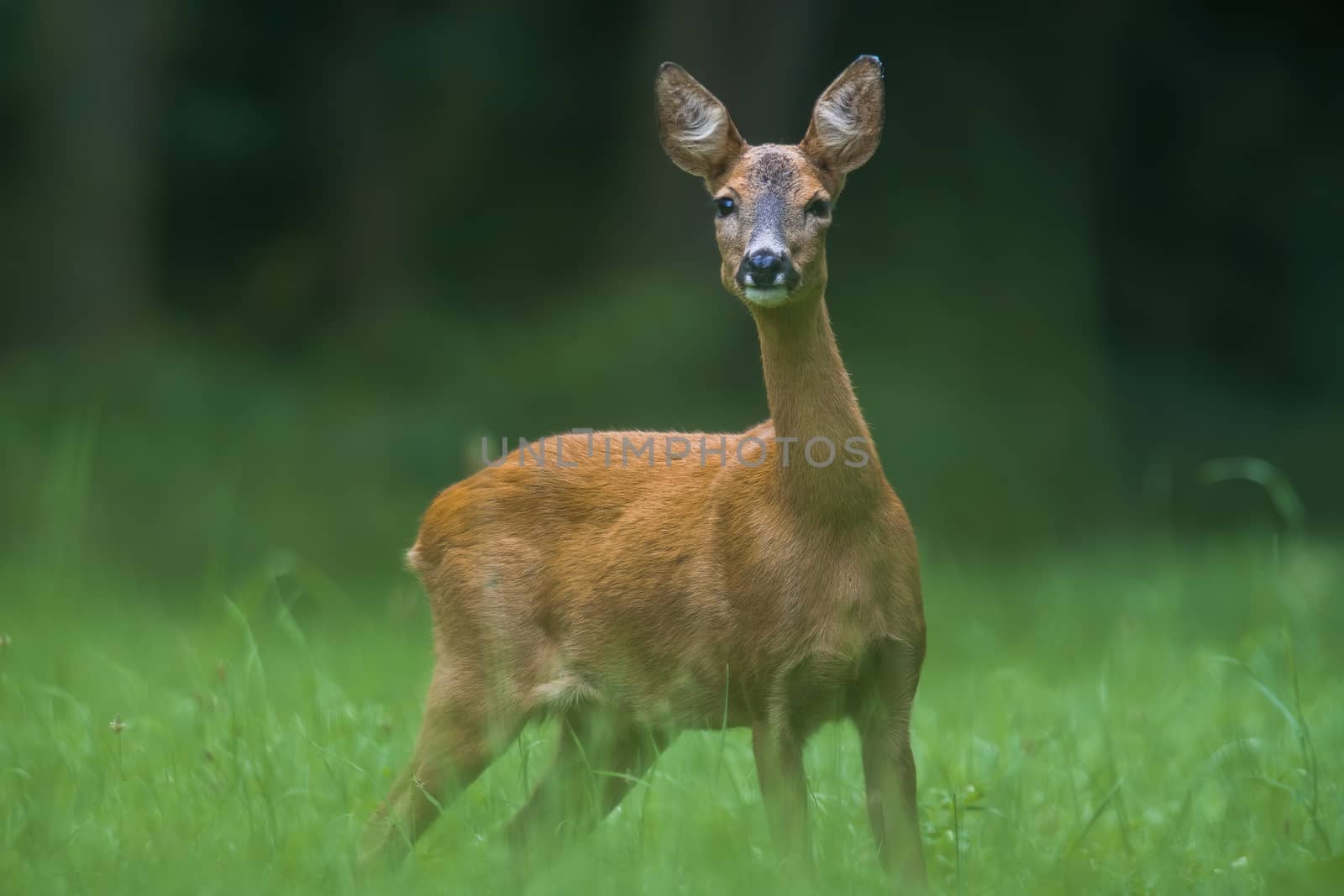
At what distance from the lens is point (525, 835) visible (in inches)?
177

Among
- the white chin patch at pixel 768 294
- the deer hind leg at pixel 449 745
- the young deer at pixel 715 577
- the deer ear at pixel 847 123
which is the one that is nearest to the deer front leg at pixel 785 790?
the young deer at pixel 715 577

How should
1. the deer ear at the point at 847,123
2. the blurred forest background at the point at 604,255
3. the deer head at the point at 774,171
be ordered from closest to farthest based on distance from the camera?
the deer head at the point at 774,171 → the deer ear at the point at 847,123 → the blurred forest background at the point at 604,255

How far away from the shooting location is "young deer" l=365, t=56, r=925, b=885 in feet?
13.2

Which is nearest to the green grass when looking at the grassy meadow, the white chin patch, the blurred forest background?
the grassy meadow

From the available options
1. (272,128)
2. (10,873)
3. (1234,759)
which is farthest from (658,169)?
(10,873)

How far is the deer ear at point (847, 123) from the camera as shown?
432cm

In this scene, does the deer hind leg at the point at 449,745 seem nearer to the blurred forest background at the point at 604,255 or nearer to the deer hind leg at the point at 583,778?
the deer hind leg at the point at 583,778

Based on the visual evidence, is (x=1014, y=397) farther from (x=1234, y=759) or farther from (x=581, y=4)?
(x=1234, y=759)

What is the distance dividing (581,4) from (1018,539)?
5251mm

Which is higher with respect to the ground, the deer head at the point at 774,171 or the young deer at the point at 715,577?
the deer head at the point at 774,171

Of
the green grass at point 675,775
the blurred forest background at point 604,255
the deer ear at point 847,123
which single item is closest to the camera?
the green grass at point 675,775

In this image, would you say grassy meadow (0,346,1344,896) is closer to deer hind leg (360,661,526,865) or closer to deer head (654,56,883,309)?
deer hind leg (360,661,526,865)

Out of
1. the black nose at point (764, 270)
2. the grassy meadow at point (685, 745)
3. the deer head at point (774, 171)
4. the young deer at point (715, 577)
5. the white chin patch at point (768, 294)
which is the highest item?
the deer head at point (774, 171)

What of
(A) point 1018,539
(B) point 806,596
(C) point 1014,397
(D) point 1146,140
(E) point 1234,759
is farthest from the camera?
(D) point 1146,140
